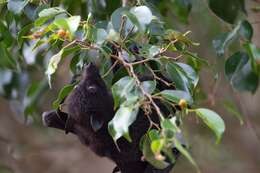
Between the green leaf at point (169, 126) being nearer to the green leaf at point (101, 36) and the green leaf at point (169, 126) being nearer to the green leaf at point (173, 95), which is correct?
the green leaf at point (173, 95)

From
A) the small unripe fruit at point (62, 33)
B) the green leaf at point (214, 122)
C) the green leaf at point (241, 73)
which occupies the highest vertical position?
the small unripe fruit at point (62, 33)

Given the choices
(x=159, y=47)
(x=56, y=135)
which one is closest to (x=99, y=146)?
(x=159, y=47)

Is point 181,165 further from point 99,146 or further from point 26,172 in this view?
point 99,146

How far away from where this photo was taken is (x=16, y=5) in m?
1.72

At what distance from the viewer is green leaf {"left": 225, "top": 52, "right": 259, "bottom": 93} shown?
1878 mm

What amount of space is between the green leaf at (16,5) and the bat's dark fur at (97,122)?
0.90ft

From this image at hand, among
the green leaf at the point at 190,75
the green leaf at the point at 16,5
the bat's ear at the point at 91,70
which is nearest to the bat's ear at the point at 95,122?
the bat's ear at the point at 91,70

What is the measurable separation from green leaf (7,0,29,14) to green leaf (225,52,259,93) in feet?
1.98

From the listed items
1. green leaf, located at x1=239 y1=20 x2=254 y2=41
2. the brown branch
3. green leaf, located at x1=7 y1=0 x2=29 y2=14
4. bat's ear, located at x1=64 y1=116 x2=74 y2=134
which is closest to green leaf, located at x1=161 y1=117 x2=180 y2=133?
the brown branch

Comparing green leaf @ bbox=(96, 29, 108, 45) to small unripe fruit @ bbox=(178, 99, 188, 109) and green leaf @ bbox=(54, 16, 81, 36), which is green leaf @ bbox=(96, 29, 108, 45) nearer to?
green leaf @ bbox=(54, 16, 81, 36)

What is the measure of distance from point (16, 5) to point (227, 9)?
0.67m

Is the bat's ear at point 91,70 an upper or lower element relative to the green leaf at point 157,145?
lower

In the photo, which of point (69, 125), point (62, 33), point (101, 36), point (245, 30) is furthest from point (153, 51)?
point (245, 30)

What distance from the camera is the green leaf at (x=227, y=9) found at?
1.98 meters
